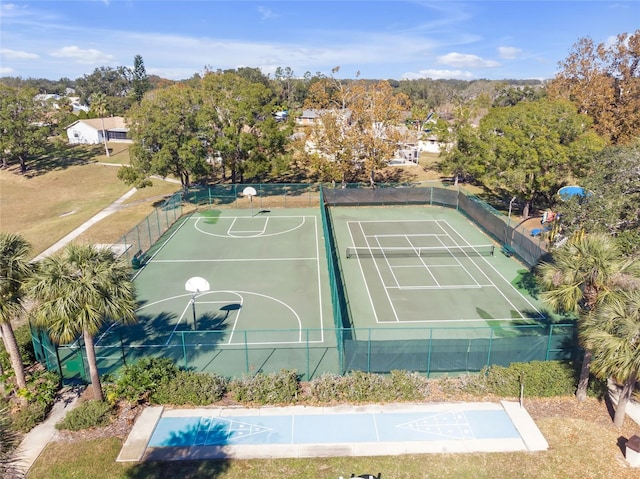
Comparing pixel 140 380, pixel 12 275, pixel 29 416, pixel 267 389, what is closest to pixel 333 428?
pixel 267 389

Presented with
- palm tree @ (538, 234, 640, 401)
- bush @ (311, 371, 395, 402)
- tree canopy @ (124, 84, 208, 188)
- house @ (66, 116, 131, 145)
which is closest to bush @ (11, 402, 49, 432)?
bush @ (311, 371, 395, 402)

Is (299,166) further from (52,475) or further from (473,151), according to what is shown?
(52,475)

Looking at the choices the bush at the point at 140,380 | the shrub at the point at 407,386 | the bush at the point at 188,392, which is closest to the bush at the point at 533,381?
the shrub at the point at 407,386

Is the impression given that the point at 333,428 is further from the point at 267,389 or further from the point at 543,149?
the point at 543,149

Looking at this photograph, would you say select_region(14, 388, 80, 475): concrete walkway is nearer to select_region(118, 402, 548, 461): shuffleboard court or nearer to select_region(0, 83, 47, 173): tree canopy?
select_region(118, 402, 548, 461): shuffleboard court

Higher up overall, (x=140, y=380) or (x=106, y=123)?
(x=106, y=123)

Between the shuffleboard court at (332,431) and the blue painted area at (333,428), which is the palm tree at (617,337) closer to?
the shuffleboard court at (332,431)
